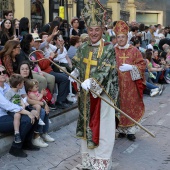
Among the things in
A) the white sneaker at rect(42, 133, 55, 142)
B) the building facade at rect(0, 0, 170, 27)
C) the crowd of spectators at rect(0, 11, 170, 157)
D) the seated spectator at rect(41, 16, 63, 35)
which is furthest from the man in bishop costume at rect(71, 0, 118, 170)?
the building facade at rect(0, 0, 170, 27)

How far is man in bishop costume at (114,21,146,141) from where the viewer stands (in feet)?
25.6

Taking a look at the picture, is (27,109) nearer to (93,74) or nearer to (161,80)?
(93,74)

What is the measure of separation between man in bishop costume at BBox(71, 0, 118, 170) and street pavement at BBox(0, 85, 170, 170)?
46 centimetres

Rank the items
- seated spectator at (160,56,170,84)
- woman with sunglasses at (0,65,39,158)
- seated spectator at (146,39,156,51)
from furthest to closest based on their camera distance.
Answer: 1. seated spectator at (146,39,156,51)
2. seated spectator at (160,56,170,84)
3. woman with sunglasses at (0,65,39,158)

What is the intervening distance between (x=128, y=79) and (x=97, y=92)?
2.08m

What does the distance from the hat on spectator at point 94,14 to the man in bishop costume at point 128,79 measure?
1.69 metres

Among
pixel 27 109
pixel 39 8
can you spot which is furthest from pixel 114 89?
pixel 39 8

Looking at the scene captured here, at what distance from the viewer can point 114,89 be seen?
20.1 ft

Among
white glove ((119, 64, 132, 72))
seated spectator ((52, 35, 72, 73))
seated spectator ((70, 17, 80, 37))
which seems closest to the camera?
white glove ((119, 64, 132, 72))

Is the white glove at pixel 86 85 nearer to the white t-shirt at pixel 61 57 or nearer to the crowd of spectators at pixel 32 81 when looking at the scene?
the crowd of spectators at pixel 32 81

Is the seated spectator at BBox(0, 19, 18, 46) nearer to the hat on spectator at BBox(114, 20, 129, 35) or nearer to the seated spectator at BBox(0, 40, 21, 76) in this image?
the seated spectator at BBox(0, 40, 21, 76)

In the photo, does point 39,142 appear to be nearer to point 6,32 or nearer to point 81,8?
point 6,32

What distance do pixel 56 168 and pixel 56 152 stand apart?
0.75 meters

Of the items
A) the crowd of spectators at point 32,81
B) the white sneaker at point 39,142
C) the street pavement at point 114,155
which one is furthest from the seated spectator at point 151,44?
the white sneaker at point 39,142
